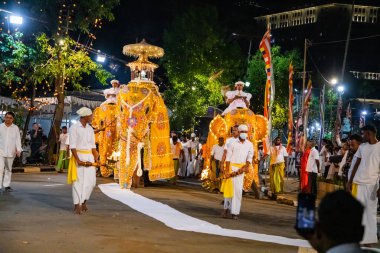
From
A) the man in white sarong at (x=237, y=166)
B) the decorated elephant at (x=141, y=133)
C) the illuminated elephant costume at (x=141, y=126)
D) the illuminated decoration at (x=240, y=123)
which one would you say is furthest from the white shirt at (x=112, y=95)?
the man in white sarong at (x=237, y=166)

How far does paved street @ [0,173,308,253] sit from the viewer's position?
26.1 ft

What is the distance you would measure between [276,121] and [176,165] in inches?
862

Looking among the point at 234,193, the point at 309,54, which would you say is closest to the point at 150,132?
the point at 234,193

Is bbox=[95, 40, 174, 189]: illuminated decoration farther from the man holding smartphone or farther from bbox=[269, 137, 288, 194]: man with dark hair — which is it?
the man holding smartphone

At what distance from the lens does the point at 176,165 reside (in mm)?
21562

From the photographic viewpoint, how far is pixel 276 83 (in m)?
43.3

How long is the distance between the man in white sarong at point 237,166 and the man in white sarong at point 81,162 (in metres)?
2.83

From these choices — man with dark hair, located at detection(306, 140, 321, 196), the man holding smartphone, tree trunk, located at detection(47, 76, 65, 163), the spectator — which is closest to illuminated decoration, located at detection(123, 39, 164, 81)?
man with dark hair, located at detection(306, 140, 321, 196)

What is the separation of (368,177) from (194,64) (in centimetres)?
2879

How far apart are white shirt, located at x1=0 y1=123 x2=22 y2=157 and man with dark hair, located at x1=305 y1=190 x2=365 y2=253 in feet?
39.9

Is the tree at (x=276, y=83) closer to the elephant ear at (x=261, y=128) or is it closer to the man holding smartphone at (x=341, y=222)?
the elephant ear at (x=261, y=128)

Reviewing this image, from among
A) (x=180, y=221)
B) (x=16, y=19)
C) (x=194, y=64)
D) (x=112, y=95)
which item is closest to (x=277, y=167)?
(x=112, y=95)

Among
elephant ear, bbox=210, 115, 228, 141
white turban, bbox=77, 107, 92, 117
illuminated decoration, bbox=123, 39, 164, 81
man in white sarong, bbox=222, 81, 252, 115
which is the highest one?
illuminated decoration, bbox=123, 39, 164, 81

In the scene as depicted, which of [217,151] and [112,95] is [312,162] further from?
[112,95]
